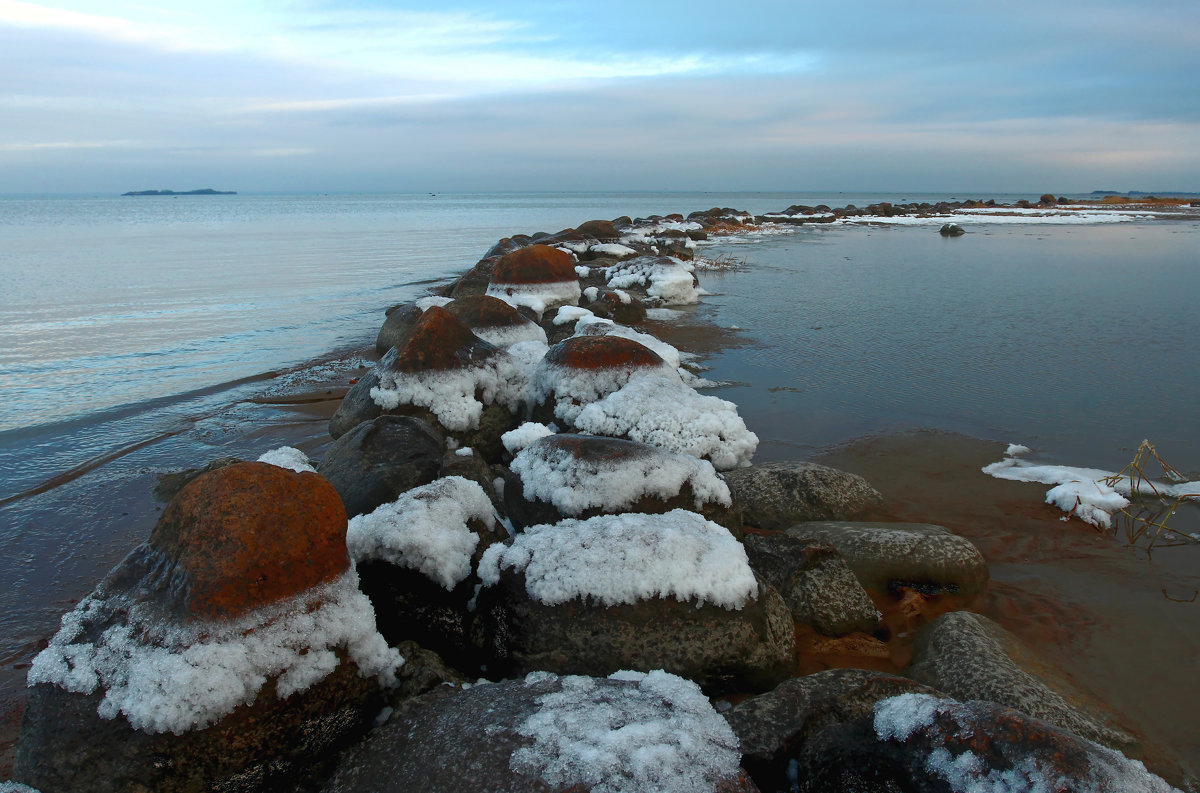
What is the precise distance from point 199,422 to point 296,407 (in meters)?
1.12

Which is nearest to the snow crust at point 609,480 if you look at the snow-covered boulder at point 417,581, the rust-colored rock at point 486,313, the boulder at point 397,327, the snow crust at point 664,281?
the snow-covered boulder at point 417,581

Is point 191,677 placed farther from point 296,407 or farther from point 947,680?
point 296,407

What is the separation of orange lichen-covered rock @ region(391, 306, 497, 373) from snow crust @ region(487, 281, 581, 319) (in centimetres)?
511

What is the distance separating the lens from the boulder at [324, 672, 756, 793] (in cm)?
235

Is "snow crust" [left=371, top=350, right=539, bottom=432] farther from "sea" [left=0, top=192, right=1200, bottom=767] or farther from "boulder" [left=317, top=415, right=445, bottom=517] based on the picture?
"sea" [left=0, top=192, right=1200, bottom=767]

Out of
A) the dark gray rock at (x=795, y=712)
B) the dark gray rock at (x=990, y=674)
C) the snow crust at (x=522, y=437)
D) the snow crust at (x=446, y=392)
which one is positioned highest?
the snow crust at (x=446, y=392)

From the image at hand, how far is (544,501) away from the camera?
4355 mm

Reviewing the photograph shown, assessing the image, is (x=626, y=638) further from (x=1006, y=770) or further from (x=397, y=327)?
(x=397, y=327)

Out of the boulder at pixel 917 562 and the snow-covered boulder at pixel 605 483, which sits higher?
the snow-covered boulder at pixel 605 483

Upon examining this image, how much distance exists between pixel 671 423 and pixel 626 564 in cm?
269

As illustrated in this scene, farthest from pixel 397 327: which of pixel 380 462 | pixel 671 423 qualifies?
pixel 380 462

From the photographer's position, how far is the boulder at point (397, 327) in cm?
1076

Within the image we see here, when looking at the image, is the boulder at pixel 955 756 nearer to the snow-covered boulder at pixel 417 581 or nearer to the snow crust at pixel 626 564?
the snow crust at pixel 626 564

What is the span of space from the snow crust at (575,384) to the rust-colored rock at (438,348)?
656 mm
